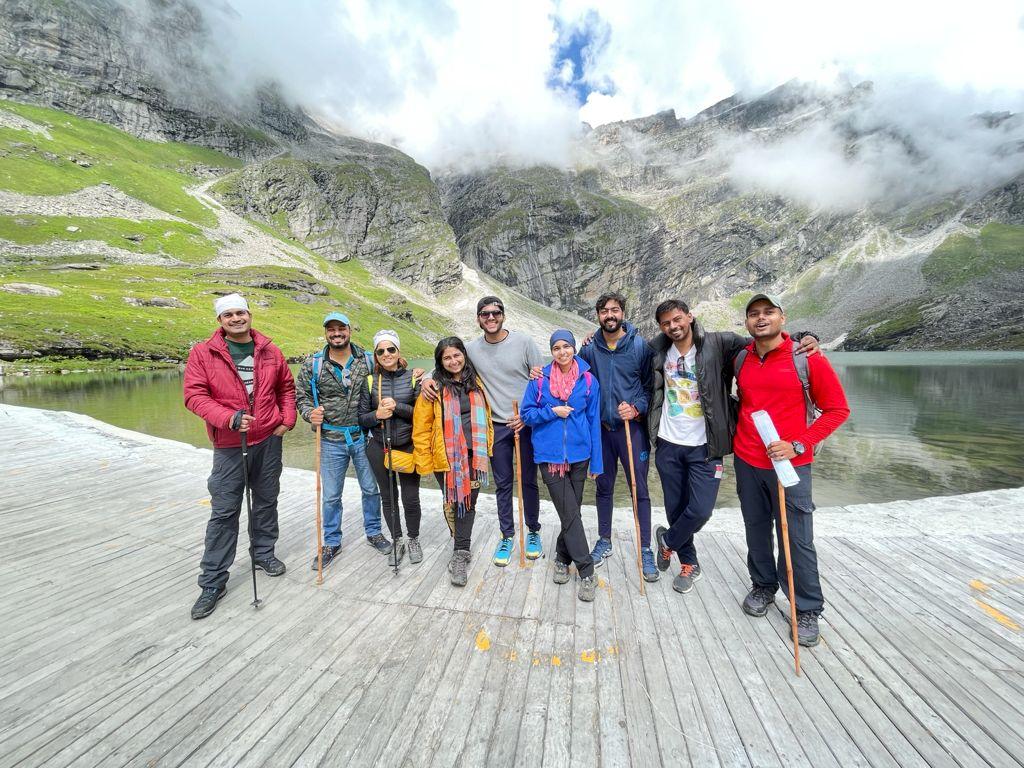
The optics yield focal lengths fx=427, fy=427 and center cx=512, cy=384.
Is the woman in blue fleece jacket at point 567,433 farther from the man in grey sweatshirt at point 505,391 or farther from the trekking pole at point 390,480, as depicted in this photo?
the trekking pole at point 390,480

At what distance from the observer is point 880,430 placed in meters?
22.6

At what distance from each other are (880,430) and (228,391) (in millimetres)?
28969

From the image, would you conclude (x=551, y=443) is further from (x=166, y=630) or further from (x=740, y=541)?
(x=166, y=630)

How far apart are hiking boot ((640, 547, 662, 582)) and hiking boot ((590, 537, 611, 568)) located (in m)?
0.51

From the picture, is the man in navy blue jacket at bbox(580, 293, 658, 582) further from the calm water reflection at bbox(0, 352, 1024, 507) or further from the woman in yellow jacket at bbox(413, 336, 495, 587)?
the calm water reflection at bbox(0, 352, 1024, 507)

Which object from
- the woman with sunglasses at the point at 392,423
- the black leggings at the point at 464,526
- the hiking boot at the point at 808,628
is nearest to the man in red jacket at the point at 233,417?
the woman with sunglasses at the point at 392,423

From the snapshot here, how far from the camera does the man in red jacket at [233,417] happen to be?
4672mm

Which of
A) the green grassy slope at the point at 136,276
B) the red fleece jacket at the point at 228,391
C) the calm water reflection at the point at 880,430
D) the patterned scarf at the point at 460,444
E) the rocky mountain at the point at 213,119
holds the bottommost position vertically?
the calm water reflection at the point at 880,430

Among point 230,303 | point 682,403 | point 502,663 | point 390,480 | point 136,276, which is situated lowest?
point 502,663

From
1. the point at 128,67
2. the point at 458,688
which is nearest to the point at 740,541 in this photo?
the point at 458,688

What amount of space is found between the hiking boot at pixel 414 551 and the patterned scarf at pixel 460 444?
2.86 ft

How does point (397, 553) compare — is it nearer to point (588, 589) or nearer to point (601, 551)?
point (588, 589)

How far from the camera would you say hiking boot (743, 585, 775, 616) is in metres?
4.46

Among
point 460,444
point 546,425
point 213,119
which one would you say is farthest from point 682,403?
point 213,119
